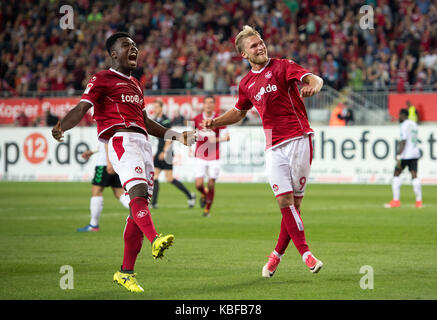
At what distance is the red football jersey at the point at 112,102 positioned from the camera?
7.77 metres

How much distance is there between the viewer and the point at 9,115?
101ft

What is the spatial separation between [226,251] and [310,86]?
3.94 m

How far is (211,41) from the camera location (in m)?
33.0

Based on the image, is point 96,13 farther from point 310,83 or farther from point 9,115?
point 310,83

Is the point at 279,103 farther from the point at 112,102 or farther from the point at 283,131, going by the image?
the point at 112,102

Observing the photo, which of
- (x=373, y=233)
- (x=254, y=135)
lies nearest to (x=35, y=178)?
(x=254, y=135)

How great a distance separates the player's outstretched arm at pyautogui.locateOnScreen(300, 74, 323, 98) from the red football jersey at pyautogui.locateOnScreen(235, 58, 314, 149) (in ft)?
1.37

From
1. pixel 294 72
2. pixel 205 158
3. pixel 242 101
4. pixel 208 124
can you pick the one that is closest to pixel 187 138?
Result: pixel 208 124

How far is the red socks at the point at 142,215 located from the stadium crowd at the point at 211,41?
2020 cm

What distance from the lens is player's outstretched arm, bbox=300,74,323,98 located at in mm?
7426

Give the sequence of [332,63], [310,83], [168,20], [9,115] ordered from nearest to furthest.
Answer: [310,83]
[332,63]
[9,115]
[168,20]

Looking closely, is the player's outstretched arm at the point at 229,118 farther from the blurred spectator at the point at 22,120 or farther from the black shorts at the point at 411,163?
the blurred spectator at the point at 22,120

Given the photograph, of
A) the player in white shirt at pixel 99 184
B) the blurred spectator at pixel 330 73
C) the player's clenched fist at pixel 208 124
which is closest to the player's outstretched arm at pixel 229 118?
the player's clenched fist at pixel 208 124

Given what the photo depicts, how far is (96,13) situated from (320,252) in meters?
27.4
